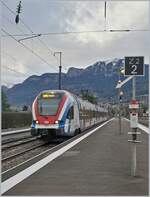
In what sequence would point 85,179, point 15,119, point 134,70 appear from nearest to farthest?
point 85,179 → point 134,70 → point 15,119

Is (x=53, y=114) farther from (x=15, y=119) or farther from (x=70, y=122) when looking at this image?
(x=15, y=119)

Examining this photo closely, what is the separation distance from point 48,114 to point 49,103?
68 centimetres

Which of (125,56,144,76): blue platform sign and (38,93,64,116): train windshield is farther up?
(125,56,144,76): blue platform sign

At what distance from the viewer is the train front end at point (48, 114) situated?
24547mm

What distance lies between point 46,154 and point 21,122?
132 feet

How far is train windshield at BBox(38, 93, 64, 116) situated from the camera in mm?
25109

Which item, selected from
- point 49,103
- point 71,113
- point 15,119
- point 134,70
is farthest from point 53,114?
point 15,119

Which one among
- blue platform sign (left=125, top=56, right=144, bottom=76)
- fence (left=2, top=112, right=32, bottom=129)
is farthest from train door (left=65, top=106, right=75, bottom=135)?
fence (left=2, top=112, right=32, bottom=129)

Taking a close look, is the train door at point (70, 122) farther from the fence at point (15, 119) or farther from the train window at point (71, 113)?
the fence at point (15, 119)

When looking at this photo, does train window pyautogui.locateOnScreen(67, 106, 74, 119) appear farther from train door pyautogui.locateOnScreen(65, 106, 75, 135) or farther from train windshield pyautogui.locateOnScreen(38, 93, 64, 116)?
train windshield pyautogui.locateOnScreen(38, 93, 64, 116)

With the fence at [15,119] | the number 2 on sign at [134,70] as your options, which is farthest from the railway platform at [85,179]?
the fence at [15,119]

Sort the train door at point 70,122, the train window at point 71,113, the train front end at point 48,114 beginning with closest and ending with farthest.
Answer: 1. the train front end at point 48,114
2. the train door at point 70,122
3. the train window at point 71,113

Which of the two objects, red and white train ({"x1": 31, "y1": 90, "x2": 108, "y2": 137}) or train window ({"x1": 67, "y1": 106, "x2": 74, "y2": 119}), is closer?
red and white train ({"x1": 31, "y1": 90, "x2": 108, "y2": 137})

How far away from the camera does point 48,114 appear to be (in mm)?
25016
